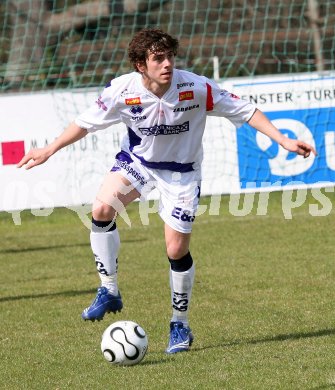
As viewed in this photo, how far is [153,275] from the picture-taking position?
9.30 m

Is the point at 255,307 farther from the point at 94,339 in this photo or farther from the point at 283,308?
the point at 94,339

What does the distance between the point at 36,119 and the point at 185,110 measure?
7.03 metres

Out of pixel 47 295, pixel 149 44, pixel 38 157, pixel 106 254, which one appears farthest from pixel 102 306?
pixel 47 295

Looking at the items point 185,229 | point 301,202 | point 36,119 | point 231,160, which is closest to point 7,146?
point 36,119

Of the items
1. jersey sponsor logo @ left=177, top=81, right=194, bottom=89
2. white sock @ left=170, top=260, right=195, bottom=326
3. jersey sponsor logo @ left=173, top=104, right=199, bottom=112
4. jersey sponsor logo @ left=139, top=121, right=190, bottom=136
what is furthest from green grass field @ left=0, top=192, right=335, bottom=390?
jersey sponsor logo @ left=177, top=81, right=194, bottom=89

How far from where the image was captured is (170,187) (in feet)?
21.0

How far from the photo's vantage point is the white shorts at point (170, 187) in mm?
6309

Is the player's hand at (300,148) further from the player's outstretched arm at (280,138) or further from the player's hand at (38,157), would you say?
the player's hand at (38,157)

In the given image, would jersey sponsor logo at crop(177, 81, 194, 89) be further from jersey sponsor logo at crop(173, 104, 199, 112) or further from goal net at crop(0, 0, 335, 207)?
goal net at crop(0, 0, 335, 207)

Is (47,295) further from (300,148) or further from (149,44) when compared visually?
(300,148)

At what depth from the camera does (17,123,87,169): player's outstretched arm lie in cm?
617

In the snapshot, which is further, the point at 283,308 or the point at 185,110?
the point at 283,308

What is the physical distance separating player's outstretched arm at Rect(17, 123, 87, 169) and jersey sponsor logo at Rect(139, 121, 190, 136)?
17.2 inches

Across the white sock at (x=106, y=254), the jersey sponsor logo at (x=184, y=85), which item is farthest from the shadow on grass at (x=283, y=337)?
the jersey sponsor logo at (x=184, y=85)
